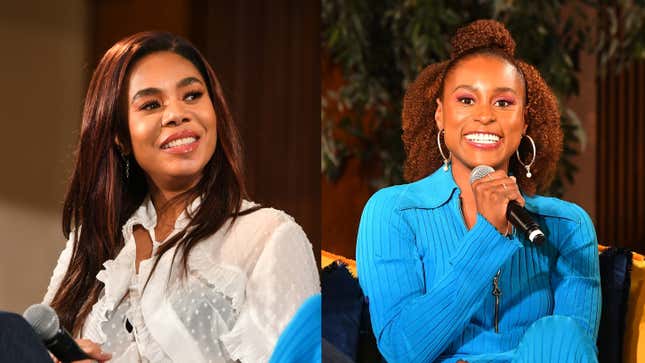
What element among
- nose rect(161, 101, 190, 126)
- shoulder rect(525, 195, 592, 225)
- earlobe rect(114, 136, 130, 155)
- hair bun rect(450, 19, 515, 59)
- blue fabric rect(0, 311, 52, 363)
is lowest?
blue fabric rect(0, 311, 52, 363)

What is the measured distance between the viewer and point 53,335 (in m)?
1.01

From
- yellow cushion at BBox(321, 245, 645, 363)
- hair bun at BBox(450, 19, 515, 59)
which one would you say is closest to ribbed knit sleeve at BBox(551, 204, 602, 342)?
yellow cushion at BBox(321, 245, 645, 363)

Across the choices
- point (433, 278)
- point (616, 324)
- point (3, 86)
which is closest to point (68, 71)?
point (3, 86)

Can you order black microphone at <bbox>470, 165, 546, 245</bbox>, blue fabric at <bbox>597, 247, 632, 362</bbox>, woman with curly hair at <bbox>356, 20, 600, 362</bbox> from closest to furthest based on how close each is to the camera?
black microphone at <bbox>470, 165, 546, 245</bbox>, woman with curly hair at <bbox>356, 20, 600, 362</bbox>, blue fabric at <bbox>597, 247, 632, 362</bbox>

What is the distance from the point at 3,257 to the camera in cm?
125

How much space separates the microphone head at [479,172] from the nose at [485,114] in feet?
0.18

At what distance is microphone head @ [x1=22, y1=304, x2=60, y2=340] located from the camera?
3.35ft

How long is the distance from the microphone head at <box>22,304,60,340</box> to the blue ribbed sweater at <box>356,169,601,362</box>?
387 millimetres

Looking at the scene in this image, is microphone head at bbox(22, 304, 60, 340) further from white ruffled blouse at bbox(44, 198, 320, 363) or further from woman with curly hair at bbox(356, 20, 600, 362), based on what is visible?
woman with curly hair at bbox(356, 20, 600, 362)

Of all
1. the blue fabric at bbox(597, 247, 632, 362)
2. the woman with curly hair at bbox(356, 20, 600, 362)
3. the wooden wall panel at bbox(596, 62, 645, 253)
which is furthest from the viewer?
the wooden wall panel at bbox(596, 62, 645, 253)

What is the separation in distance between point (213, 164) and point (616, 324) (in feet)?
1.89

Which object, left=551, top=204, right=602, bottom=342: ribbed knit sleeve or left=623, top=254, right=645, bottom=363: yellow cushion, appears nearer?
left=551, top=204, right=602, bottom=342: ribbed knit sleeve

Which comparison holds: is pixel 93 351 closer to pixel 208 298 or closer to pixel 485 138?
pixel 208 298

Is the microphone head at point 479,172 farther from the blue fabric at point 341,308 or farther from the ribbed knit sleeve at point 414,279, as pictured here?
the blue fabric at point 341,308
